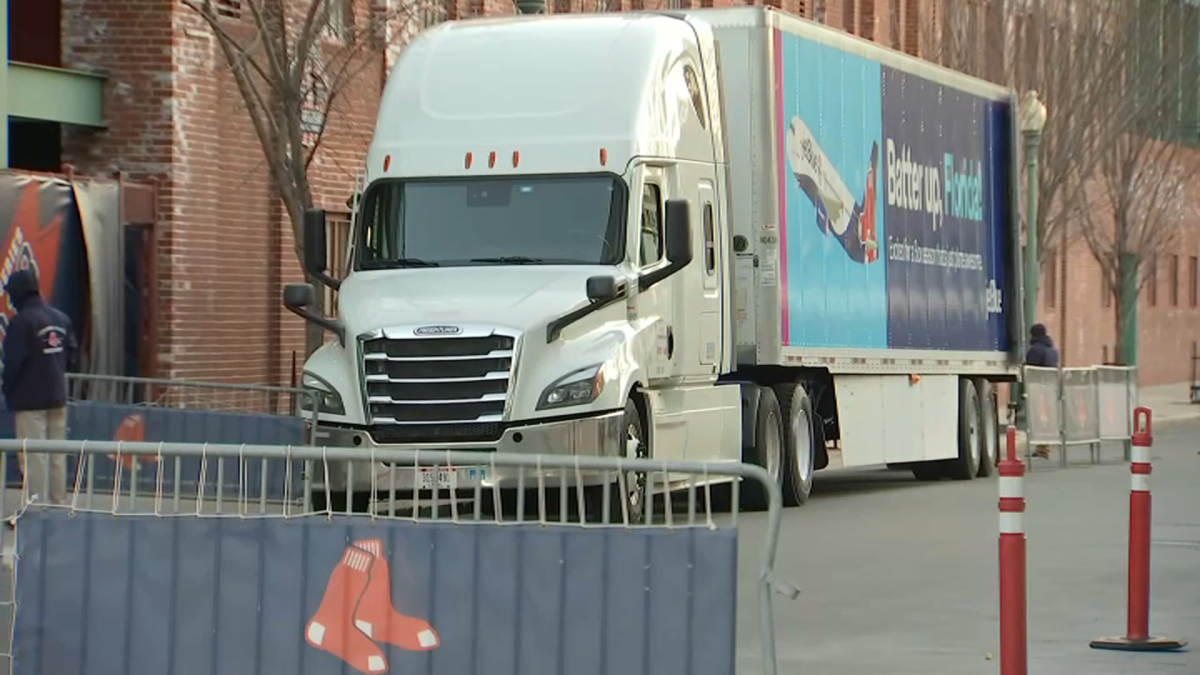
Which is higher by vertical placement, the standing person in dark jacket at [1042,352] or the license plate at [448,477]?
the standing person in dark jacket at [1042,352]

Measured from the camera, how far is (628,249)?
1717 centimetres

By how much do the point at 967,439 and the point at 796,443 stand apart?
16.8 feet

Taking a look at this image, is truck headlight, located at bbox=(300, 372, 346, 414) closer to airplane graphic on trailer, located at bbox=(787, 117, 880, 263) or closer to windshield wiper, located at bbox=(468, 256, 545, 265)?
windshield wiper, located at bbox=(468, 256, 545, 265)

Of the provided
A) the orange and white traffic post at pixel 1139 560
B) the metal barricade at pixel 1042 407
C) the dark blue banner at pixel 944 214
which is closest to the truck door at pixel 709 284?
the dark blue banner at pixel 944 214

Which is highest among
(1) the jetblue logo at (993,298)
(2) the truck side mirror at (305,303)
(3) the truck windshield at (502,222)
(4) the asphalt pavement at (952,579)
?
(3) the truck windshield at (502,222)

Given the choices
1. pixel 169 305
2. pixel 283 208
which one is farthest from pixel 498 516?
pixel 283 208

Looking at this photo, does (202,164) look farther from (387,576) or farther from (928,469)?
(387,576)

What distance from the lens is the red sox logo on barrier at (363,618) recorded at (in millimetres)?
7789

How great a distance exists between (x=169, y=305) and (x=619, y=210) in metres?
7.59

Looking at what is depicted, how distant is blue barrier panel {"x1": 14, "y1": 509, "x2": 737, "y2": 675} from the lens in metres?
7.50

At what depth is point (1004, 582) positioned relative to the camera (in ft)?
29.7

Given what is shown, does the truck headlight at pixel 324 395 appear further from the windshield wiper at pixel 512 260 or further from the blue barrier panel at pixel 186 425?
the windshield wiper at pixel 512 260

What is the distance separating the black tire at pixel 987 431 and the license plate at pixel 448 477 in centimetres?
1859

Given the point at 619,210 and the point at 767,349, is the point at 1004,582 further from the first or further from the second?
the point at 767,349
